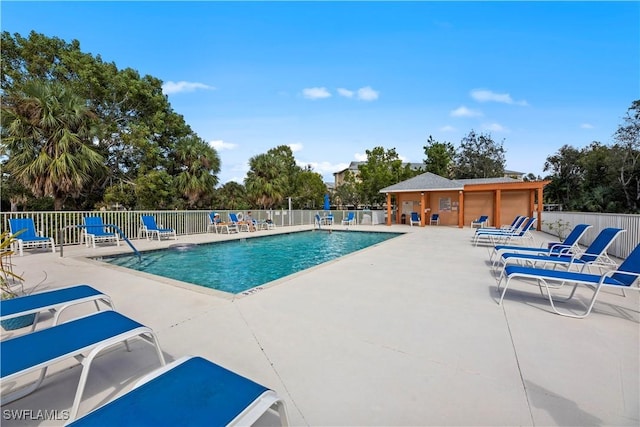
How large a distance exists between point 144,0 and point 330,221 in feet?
52.6

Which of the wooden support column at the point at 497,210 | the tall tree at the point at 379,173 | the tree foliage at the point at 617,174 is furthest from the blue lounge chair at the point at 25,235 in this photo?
the tree foliage at the point at 617,174

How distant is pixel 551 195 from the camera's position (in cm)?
3519

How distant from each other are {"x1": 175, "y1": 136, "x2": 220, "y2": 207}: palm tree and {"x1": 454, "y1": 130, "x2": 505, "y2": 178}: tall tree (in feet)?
118

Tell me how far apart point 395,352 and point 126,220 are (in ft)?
41.7

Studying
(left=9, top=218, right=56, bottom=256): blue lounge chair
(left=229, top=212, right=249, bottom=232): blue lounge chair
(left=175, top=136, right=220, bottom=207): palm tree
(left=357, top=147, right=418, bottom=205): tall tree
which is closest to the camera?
(left=9, top=218, right=56, bottom=256): blue lounge chair

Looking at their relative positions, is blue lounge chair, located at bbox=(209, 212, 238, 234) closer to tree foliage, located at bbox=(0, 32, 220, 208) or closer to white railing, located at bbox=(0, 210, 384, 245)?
white railing, located at bbox=(0, 210, 384, 245)

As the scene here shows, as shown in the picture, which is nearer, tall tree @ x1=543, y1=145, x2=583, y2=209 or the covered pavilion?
the covered pavilion

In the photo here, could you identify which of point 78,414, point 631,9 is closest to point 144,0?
point 78,414

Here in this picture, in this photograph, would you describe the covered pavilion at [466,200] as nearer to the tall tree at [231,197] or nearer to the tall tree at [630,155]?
the tall tree at [630,155]

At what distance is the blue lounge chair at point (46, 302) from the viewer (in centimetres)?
249

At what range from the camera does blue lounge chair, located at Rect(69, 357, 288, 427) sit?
4.09 feet

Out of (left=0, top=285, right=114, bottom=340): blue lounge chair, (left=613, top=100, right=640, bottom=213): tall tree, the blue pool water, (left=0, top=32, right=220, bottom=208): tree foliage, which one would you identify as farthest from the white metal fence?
(left=613, top=100, right=640, bottom=213): tall tree

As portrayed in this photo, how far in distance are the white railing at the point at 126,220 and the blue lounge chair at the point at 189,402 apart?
27.5 feet

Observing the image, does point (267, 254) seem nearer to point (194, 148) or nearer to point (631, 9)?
point (194, 148)
